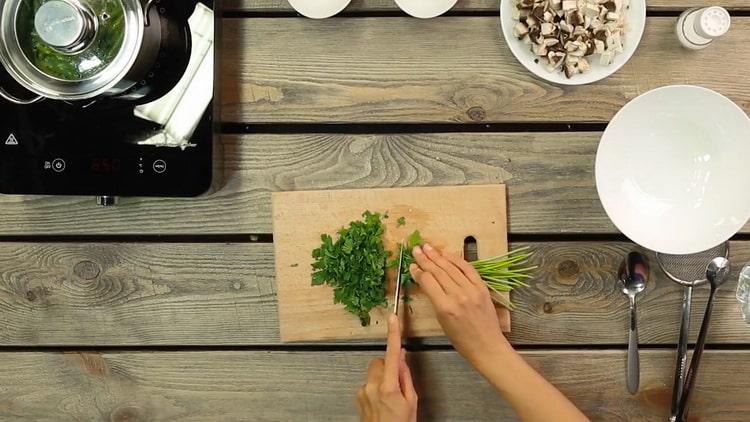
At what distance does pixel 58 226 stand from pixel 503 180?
598mm

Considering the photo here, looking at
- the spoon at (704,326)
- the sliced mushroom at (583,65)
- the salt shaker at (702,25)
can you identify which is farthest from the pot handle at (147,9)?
the spoon at (704,326)

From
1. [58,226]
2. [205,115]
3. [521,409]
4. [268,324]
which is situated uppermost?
[205,115]

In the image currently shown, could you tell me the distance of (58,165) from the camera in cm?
78

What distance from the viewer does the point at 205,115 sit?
782 mm

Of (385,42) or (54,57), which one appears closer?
(54,57)

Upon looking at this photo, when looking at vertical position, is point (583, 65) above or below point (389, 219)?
above

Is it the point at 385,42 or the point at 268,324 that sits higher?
the point at 385,42

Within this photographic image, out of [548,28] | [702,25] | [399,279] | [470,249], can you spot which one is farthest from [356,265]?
[702,25]

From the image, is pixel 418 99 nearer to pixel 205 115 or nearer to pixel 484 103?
pixel 484 103

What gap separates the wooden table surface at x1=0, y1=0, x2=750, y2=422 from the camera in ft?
2.76

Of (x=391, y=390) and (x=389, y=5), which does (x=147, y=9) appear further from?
(x=391, y=390)

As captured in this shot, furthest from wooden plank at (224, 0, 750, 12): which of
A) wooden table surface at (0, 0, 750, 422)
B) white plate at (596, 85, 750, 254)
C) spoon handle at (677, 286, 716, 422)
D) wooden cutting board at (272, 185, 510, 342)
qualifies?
spoon handle at (677, 286, 716, 422)

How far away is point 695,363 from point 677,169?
26 centimetres

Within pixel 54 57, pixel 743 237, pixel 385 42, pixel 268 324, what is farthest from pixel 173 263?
pixel 743 237
